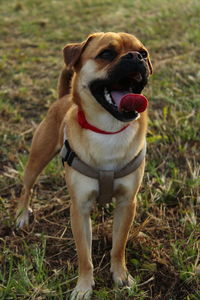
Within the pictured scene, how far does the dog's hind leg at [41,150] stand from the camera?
381 cm

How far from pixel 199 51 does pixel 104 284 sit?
5.66 metres

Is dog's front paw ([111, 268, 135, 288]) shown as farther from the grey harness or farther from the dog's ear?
the dog's ear

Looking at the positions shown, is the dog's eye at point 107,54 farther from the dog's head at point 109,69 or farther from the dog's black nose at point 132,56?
the dog's black nose at point 132,56

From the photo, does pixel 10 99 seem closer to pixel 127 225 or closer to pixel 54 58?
pixel 54 58

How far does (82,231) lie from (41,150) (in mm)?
1050

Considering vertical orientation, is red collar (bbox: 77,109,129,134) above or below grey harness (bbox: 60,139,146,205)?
above

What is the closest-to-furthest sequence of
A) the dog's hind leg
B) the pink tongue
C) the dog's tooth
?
the pink tongue
the dog's tooth
the dog's hind leg

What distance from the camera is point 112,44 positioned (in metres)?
2.96

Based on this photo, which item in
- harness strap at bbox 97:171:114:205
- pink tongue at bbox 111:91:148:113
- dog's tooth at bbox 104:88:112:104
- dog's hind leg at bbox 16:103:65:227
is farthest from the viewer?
dog's hind leg at bbox 16:103:65:227

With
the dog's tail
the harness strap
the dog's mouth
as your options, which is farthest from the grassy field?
the dog's mouth

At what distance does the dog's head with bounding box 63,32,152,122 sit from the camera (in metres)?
2.79

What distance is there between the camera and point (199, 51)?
771 centimetres

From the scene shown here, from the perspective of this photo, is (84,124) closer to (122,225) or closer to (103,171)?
(103,171)

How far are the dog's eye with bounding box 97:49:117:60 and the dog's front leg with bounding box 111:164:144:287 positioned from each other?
0.85 meters
